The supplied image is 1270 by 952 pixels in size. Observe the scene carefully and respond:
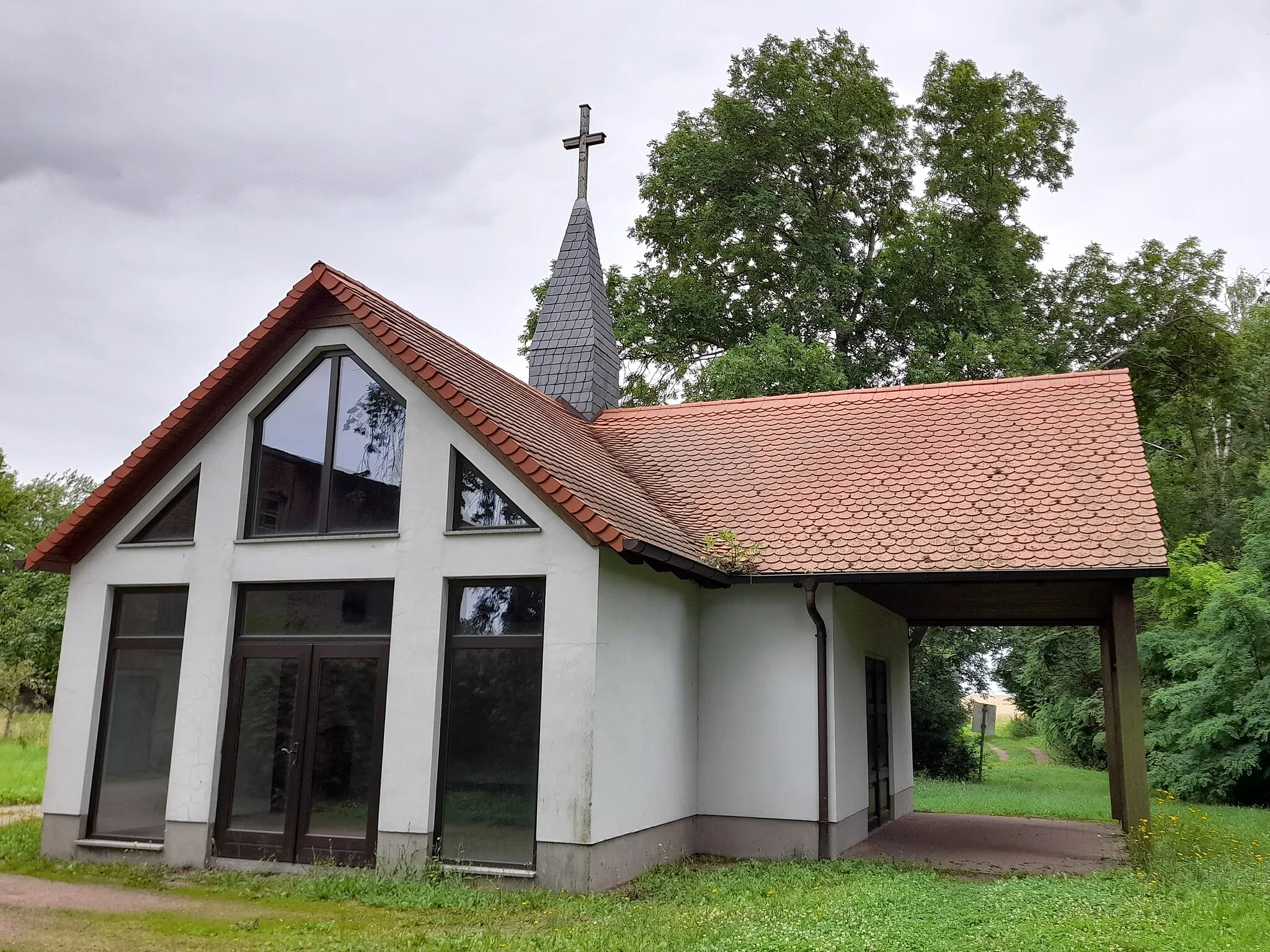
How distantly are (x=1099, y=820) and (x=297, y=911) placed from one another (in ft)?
39.9

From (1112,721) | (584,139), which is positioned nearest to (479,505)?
(584,139)

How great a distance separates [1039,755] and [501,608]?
33.9 m

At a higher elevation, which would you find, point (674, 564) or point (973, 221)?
point (973, 221)

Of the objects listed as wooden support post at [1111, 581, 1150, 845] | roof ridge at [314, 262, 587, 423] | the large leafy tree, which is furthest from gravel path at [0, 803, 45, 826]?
the large leafy tree

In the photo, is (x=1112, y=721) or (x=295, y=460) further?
(x=1112, y=721)

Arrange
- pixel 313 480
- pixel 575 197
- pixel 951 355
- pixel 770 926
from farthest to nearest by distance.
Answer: pixel 951 355 → pixel 575 197 → pixel 313 480 → pixel 770 926

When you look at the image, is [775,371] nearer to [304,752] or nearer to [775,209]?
[775,209]

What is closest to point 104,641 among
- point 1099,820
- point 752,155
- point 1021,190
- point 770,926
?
point 770,926

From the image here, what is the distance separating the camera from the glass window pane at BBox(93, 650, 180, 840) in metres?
10.2

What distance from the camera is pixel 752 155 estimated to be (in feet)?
84.2

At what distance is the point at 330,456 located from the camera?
10422 mm

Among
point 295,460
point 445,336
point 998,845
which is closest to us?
point 295,460

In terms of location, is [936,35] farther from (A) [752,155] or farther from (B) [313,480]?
(B) [313,480]

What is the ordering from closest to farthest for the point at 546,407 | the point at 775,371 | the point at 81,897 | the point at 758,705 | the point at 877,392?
the point at 81,897 → the point at 758,705 → the point at 546,407 → the point at 877,392 → the point at 775,371
